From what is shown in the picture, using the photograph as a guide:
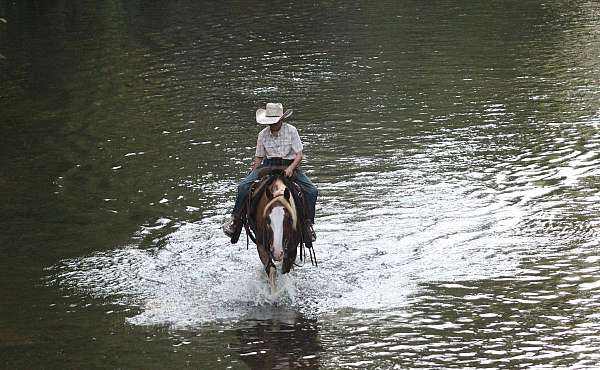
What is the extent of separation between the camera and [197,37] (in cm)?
3450

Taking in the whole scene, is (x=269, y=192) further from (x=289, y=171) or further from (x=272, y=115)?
(x=272, y=115)

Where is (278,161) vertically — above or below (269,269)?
above

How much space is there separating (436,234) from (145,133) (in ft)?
27.0

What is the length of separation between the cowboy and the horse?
6.8 inches

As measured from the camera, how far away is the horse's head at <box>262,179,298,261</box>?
11766 millimetres

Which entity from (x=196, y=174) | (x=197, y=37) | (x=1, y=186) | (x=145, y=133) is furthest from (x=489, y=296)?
(x=197, y=37)

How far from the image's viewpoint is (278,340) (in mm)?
11047

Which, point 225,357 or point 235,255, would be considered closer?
point 225,357

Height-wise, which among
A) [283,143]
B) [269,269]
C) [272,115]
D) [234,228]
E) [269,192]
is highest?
[272,115]

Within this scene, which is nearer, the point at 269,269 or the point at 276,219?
the point at 276,219

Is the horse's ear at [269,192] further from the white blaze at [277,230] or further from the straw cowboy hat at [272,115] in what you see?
the straw cowboy hat at [272,115]

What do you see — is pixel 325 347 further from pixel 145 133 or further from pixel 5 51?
pixel 5 51

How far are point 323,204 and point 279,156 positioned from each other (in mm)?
3293

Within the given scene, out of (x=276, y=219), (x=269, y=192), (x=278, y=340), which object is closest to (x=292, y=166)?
(x=269, y=192)
